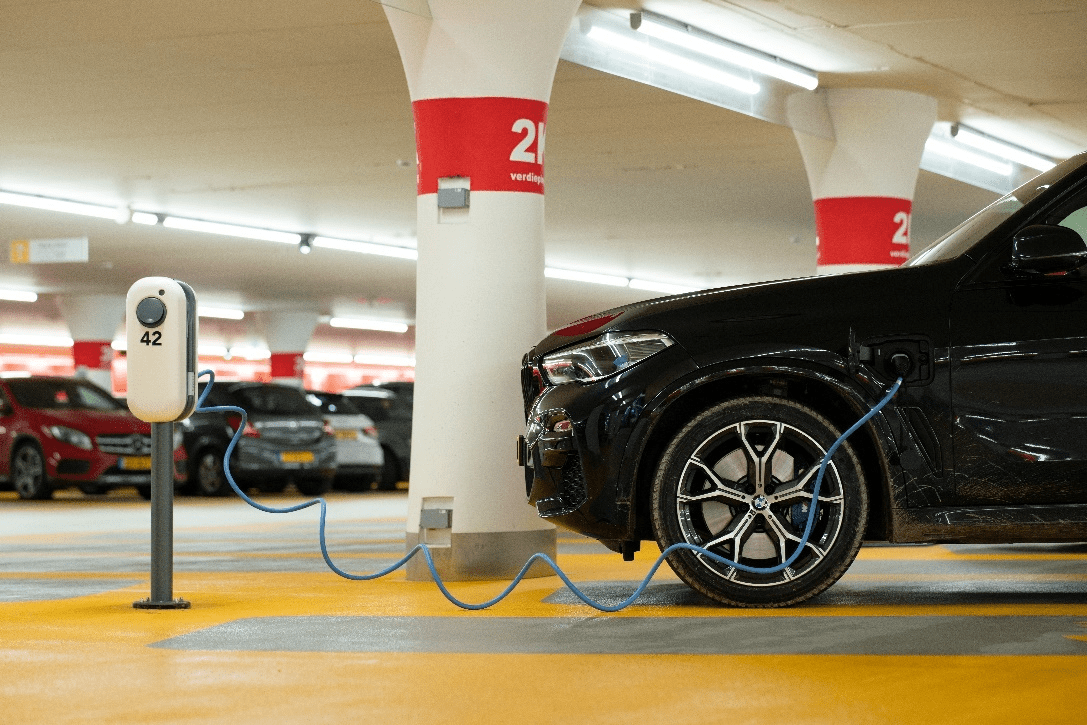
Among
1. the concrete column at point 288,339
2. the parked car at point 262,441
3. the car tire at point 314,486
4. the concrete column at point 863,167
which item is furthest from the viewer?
the concrete column at point 288,339

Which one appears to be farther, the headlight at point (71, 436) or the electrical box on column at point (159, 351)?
the headlight at point (71, 436)

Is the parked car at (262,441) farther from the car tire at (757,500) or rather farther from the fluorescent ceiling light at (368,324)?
the fluorescent ceiling light at (368,324)

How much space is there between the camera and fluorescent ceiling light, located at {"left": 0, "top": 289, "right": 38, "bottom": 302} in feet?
111

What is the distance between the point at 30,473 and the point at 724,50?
32.2 ft

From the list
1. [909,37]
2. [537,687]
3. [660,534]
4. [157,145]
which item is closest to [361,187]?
[157,145]

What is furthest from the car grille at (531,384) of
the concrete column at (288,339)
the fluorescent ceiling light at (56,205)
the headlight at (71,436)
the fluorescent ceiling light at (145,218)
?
the concrete column at (288,339)

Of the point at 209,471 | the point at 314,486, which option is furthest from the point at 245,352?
the point at 209,471

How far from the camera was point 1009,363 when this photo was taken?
550 cm

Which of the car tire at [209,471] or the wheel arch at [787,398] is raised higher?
the wheel arch at [787,398]

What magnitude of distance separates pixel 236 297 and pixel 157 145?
16.9m

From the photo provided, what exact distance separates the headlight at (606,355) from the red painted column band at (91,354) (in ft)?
102

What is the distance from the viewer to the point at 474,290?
24.8ft

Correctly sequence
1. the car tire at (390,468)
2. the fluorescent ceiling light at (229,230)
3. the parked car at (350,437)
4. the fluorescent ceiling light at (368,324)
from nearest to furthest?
the parked car at (350,437), the car tire at (390,468), the fluorescent ceiling light at (229,230), the fluorescent ceiling light at (368,324)

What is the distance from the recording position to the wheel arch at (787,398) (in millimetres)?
5578
